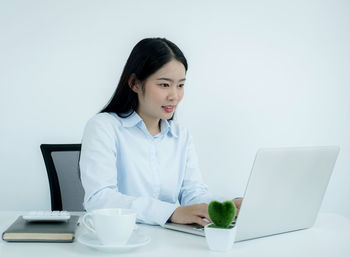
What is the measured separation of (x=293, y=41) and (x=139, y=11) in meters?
1.12

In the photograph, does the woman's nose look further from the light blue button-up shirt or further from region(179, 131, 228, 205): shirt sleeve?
region(179, 131, 228, 205): shirt sleeve

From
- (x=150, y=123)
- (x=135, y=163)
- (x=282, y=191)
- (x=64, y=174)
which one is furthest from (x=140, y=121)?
(x=282, y=191)

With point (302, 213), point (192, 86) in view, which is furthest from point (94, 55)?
point (302, 213)

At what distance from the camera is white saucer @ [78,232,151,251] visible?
3.17ft

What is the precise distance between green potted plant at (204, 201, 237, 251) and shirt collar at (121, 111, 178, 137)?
30.1 inches

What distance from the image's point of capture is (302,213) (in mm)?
1237

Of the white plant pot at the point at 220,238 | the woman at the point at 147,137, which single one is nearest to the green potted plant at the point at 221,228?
the white plant pot at the point at 220,238

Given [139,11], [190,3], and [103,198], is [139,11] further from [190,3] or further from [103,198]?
[103,198]

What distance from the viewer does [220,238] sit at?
0.99 metres

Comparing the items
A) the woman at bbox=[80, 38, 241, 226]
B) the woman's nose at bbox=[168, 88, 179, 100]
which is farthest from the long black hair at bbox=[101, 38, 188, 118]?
the woman's nose at bbox=[168, 88, 179, 100]

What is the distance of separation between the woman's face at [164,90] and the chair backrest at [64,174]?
0.60 m

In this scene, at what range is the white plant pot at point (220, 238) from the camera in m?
0.98

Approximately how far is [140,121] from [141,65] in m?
0.21

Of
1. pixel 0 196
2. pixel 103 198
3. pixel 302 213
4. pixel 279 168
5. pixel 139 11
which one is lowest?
pixel 0 196
